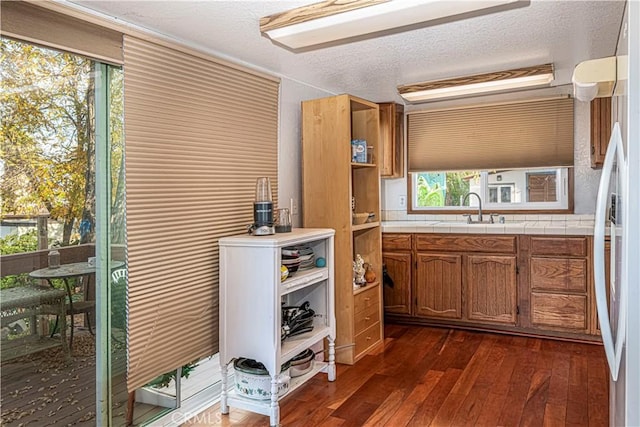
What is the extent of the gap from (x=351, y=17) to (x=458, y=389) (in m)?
2.24

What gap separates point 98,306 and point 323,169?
1.74m

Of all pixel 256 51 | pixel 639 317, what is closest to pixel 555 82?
pixel 256 51

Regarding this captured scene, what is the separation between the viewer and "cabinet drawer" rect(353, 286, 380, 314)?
132 inches

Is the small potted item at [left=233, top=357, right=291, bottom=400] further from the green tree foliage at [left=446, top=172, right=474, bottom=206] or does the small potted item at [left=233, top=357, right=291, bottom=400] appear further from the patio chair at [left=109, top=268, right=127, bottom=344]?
the green tree foliage at [left=446, top=172, right=474, bottom=206]

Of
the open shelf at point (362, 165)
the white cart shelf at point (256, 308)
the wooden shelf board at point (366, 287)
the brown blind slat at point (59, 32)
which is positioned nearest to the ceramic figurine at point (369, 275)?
the wooden shelf board at point (366, 287)

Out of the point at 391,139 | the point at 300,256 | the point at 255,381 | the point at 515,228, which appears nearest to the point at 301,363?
the point at 255,381

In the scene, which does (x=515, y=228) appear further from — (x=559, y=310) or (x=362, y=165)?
(x=362, y=165)

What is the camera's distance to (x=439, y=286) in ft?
13.3

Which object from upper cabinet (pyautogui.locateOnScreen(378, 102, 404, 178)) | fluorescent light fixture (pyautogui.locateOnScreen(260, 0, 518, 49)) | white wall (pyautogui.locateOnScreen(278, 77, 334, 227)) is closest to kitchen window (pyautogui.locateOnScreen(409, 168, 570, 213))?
upper cabinet (pyautogui.locateOnScreen(378, 102, 404, 178))

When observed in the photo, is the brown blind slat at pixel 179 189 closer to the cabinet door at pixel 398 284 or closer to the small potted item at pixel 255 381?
the small potted item at pixel 255 381

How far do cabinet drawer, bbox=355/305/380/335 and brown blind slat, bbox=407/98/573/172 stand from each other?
173 centimetres

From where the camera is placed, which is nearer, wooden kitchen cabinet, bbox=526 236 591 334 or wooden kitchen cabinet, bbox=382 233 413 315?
wooden kitchen cabinet, bbox=526 236 591 334

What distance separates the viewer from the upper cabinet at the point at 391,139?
441 cm

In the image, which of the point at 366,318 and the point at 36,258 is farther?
the point at 366,318
